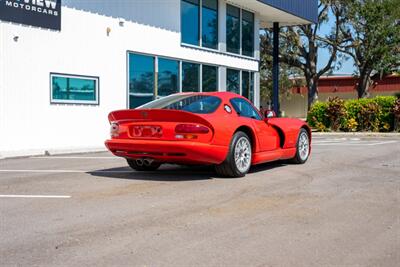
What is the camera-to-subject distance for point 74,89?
14789mm

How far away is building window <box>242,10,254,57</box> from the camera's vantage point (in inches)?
882

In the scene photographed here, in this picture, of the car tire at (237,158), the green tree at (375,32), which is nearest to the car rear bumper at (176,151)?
the car tire at (237,158)

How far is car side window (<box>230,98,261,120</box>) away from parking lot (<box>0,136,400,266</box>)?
3.30 feet

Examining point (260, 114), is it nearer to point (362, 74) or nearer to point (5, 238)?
point (5, 238)

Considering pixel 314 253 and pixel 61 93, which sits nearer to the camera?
pixel 314 253

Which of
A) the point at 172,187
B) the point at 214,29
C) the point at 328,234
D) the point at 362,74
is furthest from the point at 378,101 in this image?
the point at 328,234

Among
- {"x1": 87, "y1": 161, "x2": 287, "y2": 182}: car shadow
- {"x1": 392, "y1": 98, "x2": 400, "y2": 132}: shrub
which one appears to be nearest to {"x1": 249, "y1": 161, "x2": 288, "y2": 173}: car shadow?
{"x1": 87, "y1": 161, "x2": 287, "y2": 182}: car shadow

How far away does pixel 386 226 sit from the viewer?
5344 millimetres

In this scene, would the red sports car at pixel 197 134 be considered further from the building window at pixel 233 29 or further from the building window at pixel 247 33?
the building window at pixel 247 33

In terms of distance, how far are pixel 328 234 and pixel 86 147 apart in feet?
34.5

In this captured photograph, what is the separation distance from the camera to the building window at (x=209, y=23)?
19.7 m

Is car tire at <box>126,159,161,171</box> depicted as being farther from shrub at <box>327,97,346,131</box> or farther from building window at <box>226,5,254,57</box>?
shrub at <box>327,97,346,131</box>

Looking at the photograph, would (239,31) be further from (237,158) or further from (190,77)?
(237,158)

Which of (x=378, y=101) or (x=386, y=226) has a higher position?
(x=378, y=101)
